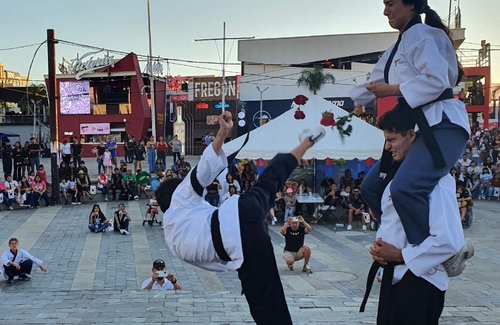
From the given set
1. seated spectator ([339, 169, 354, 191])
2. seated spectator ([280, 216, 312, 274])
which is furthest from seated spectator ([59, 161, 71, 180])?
seated spectator ([280, 216, 312, 274])

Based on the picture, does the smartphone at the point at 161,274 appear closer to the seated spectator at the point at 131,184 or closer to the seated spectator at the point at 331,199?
the seated spectator at the point at 331,199

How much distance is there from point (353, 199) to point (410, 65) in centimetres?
1337

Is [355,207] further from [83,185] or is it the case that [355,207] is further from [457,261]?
[457,261]

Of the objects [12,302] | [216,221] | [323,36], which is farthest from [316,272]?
Answer: [323,36]

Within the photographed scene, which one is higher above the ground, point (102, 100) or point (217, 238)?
point (102, 100)

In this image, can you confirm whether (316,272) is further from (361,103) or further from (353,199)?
(361,103)

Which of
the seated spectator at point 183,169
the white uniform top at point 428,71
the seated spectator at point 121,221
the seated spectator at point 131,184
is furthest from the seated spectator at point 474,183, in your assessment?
the white uniform top at point 428,71

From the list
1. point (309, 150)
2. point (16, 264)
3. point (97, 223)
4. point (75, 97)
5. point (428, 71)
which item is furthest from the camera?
point (75, 97)

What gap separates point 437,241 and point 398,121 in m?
0.62

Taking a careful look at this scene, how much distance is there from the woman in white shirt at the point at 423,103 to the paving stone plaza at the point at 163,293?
11.4 ft

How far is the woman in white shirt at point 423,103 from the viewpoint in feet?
7.77

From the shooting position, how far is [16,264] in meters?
9.30

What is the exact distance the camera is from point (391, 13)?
107 inches

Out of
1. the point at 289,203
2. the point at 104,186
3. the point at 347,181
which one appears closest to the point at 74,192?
the point at 104,186
